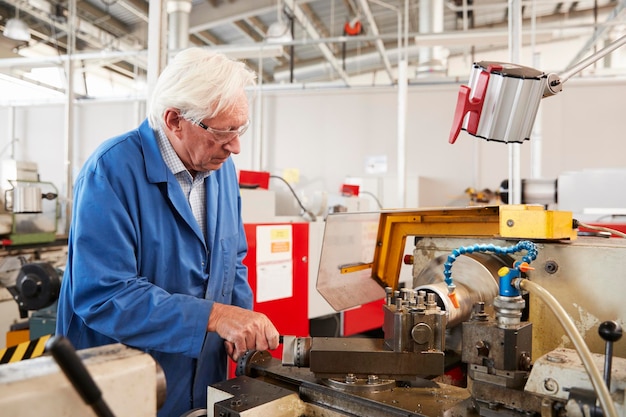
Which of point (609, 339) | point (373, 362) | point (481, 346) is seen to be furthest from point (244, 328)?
point (609, 339)

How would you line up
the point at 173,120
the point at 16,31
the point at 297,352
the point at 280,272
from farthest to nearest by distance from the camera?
the point at 16,31 → the point at 280,272 → the point at 173,120 → the point at 297,352

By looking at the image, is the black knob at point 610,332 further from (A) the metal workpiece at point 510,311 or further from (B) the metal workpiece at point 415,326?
(B) the metal workpiece at point 415,326

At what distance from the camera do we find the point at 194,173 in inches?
46.6

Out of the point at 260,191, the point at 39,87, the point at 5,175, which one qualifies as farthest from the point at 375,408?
the point at 39,87

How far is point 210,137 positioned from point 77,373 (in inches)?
28.7

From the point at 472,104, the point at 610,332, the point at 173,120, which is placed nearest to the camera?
the point at 610,332

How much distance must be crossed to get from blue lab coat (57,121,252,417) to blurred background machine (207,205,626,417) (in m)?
0.19

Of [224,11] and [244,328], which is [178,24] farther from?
[244,328]

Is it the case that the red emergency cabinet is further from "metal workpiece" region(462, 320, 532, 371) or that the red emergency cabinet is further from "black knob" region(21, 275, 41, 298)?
"metal workpiece" region(462, 320, 532, 371)

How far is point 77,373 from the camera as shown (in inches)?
16.8

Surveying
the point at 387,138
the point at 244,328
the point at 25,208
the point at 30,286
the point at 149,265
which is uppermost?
the point at 387,138

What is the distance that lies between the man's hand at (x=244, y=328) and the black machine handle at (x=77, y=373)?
18.7 inches

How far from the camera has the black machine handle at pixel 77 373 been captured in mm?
419

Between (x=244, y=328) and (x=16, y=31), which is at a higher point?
(x=16, y=31)
